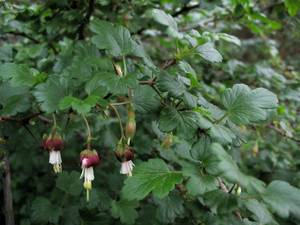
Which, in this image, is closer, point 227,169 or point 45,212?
point 227,169

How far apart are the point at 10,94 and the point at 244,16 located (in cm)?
107

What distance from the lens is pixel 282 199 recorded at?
0.73 metres

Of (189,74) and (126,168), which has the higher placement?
(189,74)

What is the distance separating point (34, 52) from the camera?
4.72 ft

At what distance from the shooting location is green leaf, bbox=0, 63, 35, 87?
893 mm

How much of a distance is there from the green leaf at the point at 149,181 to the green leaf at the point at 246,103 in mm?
205

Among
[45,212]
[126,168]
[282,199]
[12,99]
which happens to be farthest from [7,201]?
[282,199]

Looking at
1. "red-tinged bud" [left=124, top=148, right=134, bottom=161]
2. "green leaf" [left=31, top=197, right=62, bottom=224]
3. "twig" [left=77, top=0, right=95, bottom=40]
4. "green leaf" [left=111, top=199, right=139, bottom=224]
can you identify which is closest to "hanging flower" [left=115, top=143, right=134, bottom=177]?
"red-tinged bud" [left=124, top=148, right=134, bottom=161]

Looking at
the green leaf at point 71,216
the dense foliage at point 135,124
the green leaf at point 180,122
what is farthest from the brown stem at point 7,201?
the green leaf at point 180,122

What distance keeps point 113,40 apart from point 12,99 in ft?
1.02

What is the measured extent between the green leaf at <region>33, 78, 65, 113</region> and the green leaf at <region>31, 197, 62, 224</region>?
364 mm

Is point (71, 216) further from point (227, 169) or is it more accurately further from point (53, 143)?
point (227, 169)

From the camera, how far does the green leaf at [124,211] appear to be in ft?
3.39

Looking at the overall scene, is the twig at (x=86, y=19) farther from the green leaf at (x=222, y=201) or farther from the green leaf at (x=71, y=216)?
the green leaf at (x=222, y=201)
